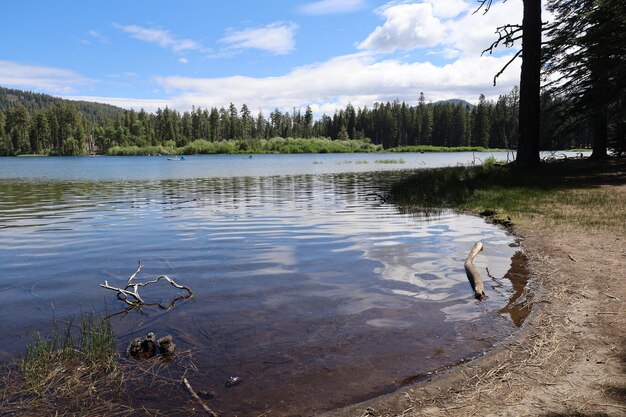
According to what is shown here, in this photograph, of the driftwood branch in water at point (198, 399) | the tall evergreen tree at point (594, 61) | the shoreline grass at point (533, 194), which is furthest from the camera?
the tall evergreen tree at point (594, 61)

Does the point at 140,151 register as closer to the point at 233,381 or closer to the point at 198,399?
the point at 233,381

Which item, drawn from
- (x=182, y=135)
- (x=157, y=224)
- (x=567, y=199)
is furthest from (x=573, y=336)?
(x=182, y=135)

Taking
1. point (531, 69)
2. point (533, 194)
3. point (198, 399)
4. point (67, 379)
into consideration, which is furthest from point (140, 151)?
point (198, 399)

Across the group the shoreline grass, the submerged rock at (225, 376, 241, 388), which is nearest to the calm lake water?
the submerged rock at (225, 376, 241, 388)

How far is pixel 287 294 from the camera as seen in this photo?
26.4 ft

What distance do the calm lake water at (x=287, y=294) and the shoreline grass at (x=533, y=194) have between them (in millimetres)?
1717

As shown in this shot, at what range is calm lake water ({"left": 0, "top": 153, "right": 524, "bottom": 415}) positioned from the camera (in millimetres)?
5312

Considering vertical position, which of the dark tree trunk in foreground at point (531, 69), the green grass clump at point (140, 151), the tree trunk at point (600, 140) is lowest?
the tree trunk at point (600, 140)

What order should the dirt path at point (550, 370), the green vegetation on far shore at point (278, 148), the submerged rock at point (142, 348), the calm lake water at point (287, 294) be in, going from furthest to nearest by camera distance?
the green vegetation on far shore at point (278, 148) → the submerged rock at point (142, 348) → the calm lake water at point (287, 294) → the dirt path at point (550, 370)

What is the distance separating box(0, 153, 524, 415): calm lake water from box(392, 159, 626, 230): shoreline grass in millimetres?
1717

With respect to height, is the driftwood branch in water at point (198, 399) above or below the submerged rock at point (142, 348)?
below

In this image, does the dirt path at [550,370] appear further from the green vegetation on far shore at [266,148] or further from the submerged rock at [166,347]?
the green vegetation on far shore at [266,148]

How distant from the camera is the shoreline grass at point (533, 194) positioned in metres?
13.4

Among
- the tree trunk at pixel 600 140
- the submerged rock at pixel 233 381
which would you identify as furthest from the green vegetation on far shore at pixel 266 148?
the submerged rock at pixel 233 381
